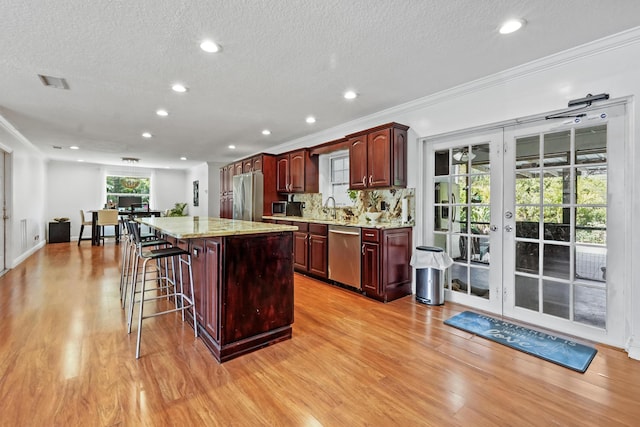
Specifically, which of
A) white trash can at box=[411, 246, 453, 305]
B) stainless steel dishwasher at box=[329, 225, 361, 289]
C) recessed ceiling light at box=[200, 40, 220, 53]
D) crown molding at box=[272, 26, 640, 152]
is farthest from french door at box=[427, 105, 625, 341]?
recessed ceiling light at box=[200, 40, 220, 53]

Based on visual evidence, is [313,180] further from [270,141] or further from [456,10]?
[456,10]

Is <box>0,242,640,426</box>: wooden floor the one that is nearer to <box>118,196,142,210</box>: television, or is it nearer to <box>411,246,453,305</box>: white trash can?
<box>411,246,453,305</box>: white trash can

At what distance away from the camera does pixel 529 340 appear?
96.9 inches

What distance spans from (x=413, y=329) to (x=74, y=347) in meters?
2.87

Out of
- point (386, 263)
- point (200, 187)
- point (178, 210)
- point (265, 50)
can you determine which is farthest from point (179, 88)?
point (178, 210)

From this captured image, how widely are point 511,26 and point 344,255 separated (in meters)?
2.86

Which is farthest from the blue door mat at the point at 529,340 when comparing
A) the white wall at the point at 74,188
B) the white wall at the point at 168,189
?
the white wall at the point at 74,188

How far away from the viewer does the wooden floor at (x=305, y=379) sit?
1.59 meters

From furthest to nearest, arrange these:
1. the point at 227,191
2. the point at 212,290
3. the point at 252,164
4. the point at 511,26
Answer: the point at 227,191 → the point at 252,164 → the point at 212,290 → the point at 511,26

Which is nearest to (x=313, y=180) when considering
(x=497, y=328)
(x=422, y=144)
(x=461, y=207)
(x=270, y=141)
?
(x=270, y=141)

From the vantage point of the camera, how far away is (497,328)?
106 inches

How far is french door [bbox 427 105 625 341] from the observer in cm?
244

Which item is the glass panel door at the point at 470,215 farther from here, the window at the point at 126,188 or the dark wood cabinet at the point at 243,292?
the window at the point at 126,188

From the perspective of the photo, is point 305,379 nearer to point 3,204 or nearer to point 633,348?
point 633,348
